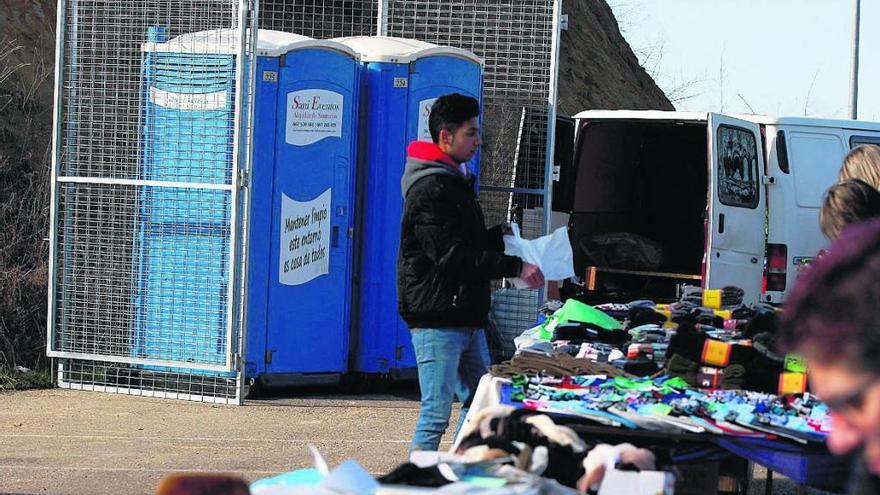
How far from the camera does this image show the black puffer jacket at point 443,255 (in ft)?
18.9

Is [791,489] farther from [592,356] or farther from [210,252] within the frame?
[210,252]

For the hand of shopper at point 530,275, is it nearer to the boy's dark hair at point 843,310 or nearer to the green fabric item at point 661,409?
the green fabric item at point 661,409

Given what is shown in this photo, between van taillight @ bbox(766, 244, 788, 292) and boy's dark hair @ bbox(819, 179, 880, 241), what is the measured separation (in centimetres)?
666

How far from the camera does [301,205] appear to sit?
31.9 ft

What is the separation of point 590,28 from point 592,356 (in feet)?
63.7

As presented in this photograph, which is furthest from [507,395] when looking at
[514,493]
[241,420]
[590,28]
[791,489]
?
[590,28]

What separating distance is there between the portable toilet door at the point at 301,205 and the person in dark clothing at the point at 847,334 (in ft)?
26.1

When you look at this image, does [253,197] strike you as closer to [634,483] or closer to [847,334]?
[634,483]

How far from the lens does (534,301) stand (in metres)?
10.9

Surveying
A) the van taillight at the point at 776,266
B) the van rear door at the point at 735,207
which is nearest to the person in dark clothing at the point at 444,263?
the van rear door at the point at 735,207

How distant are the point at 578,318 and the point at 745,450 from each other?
192 centimetres

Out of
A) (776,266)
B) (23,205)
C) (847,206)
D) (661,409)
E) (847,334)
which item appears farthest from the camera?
(23,205)

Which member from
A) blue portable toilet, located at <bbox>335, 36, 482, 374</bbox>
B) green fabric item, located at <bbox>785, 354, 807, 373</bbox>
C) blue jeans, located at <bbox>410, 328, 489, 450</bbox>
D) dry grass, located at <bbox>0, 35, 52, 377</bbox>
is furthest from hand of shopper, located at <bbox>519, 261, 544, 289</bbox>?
dry grass, located at <bbox>0, 35, 52, 377</bbox>

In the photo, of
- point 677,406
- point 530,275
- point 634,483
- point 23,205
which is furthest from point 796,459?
point 23,205
